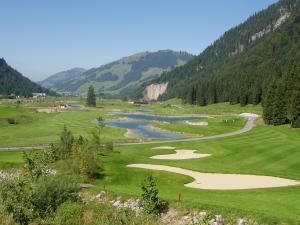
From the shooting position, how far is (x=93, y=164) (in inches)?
1641

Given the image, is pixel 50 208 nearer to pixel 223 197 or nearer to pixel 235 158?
pixel 223 197

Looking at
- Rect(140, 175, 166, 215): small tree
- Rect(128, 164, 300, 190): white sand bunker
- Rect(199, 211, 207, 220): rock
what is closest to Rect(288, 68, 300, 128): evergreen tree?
Rect(128, 164, 300, 190): white sand bunker

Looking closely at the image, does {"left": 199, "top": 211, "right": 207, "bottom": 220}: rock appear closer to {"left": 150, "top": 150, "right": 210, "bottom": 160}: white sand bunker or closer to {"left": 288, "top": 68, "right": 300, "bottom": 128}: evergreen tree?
{"left": 150, "top": 150, "right": 210, "bottom": 160}: white sand bunker

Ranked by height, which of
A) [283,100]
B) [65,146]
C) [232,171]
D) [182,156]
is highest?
[283,100]

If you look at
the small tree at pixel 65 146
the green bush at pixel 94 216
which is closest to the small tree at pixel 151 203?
the green bush at pixel 94 216

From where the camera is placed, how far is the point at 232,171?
4609 cm

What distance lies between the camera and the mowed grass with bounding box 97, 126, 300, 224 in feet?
87.4

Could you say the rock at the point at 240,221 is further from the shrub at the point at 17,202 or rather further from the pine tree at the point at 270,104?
the pine tree at the point at 270,104

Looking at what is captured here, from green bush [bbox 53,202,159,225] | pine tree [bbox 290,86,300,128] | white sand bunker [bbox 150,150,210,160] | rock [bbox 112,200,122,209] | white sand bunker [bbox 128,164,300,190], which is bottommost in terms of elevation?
white sand bunker [bbox 150,150,210,160]

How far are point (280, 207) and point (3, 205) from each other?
60.3ft

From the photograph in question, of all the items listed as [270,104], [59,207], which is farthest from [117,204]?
[270,104]

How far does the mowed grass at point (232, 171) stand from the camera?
→ 26.6 meters

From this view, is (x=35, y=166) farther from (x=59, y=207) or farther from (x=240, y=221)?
(x=240, y=221)

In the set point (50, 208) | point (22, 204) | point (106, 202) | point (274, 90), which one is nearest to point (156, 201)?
point (106, 202)
